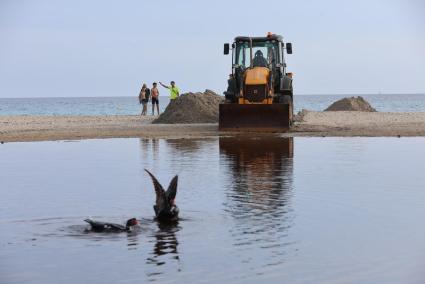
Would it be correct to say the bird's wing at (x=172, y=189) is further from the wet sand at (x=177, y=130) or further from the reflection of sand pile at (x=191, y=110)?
the reflection of sand pile at (x=191, y=110)

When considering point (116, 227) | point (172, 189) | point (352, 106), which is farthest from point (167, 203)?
point (352, 106)

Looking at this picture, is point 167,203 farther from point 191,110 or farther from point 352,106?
point 352,106

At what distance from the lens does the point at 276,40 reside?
31391 mm

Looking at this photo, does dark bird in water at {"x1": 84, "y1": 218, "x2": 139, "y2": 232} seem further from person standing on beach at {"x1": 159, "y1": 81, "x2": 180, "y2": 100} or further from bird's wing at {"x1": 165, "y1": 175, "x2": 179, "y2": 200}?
person standing on beach at {"x1": 159, "y1": 81, "x2": 180, "y2": 100}

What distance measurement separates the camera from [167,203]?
12562 millimetres

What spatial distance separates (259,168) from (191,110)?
21.4m

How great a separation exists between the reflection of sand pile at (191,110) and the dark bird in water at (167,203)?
2728 centimetres

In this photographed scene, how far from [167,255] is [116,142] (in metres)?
18.9

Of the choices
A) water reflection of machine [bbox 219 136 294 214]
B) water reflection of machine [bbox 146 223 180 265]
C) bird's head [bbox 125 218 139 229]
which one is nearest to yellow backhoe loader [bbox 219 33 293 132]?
water reflection of machine [bbox 219 136 294 214]

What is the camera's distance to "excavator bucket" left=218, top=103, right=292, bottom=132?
31219 millimetres

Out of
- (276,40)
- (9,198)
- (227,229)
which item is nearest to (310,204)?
(227,229)

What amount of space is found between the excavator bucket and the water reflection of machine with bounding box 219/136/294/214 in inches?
76.3

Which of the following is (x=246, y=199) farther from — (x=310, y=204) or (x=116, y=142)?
(x=116, y=142)

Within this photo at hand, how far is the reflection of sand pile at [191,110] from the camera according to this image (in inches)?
1586
